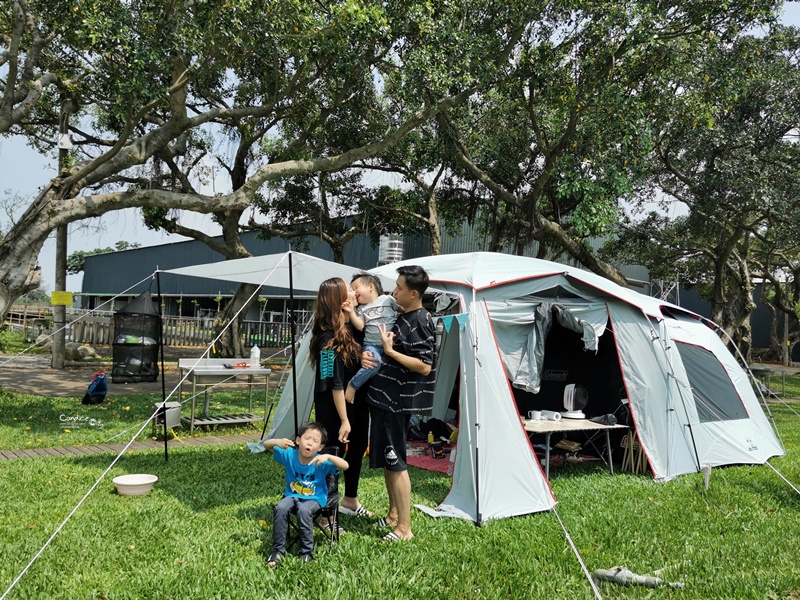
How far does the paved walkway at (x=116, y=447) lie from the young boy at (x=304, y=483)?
339cm

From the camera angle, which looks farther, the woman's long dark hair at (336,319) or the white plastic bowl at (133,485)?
the white plastic bowl at (133,485)

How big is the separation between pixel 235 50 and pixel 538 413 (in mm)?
6776

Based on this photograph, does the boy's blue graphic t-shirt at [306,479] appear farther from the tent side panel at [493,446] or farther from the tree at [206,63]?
the tree at [206,63]

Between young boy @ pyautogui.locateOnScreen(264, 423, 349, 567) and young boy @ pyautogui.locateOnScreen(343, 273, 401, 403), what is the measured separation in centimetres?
41

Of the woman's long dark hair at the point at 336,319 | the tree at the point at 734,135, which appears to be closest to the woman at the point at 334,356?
the woman's long dark hair at the point at 336,319

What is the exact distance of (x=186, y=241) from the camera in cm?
2981

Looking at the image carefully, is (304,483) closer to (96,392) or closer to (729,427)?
(729,427)

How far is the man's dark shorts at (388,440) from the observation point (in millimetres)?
4000

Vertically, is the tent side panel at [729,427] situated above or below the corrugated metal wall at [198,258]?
below

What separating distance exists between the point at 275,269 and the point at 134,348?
2.95 meters

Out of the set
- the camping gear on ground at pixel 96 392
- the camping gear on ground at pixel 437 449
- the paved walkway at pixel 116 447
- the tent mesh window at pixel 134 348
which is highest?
the tent mesh window at pixel 134 348

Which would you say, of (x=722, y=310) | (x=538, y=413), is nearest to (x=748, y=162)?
A: (x=722, y=310)

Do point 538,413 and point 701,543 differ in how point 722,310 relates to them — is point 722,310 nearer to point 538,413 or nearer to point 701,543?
point 538,413

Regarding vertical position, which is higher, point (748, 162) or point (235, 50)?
point (235, 50)
